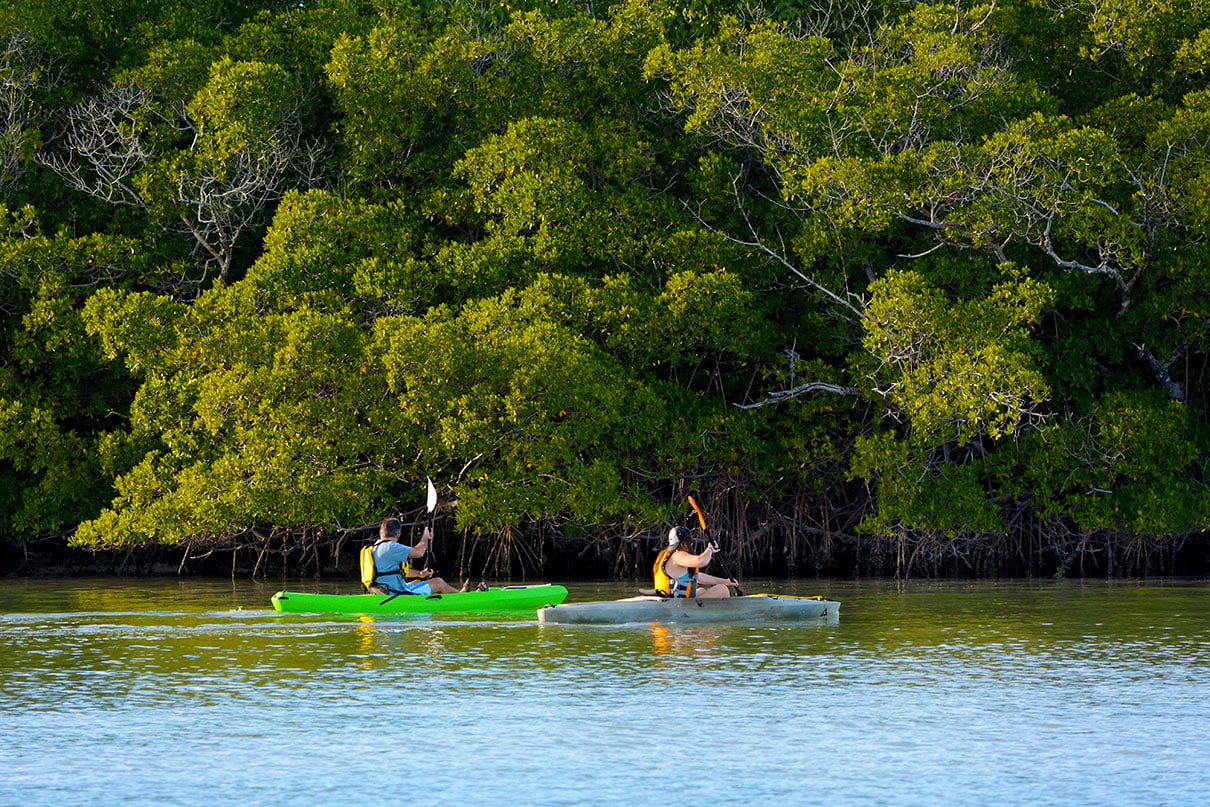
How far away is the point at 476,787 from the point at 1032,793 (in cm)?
270

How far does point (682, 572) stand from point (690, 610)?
534 millimetres

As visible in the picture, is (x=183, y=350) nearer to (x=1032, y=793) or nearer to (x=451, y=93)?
(x=451, y=93)

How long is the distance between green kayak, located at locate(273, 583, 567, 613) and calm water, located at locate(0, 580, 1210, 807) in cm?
23

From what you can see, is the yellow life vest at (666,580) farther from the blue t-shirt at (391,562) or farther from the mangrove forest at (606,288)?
the mangrove forest at (606,288)

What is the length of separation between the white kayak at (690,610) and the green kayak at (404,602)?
1.57 metres

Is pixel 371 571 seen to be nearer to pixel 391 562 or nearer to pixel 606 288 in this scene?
pixel 391 562

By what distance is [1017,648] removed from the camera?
14.1 m

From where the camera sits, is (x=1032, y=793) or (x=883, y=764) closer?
(x=1032, y=793)

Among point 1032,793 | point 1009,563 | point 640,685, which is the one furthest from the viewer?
point 1009,563

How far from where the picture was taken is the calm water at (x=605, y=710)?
8.40 metres

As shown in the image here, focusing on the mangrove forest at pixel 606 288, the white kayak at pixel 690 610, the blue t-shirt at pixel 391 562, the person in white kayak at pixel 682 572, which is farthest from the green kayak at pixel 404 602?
the mangrove forest at pixel 606 288

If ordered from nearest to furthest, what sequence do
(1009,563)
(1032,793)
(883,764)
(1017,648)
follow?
1. (1032,793)
2. (883,764)
3. (1017,648)
4. (1009,563)

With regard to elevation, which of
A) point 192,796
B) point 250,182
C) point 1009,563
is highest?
point 250,182

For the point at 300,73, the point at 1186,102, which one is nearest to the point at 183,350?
the point at 300,73
